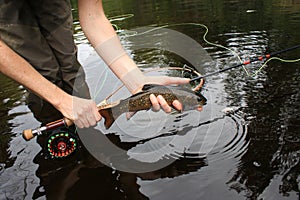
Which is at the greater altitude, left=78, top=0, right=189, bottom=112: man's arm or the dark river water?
left=78, top=0, right=189, bottom=112: man's arm

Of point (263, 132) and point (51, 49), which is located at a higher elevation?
point (51, 49)

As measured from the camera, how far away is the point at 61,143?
2.90 meters

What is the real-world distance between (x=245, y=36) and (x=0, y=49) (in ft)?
18.4

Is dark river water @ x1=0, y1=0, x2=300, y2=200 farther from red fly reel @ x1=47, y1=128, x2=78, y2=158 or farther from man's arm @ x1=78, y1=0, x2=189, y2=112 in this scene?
man's arm @ x1=78, y1=0, x2=189, y2=112

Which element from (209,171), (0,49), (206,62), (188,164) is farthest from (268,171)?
(206,62)

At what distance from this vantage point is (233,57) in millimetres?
5594

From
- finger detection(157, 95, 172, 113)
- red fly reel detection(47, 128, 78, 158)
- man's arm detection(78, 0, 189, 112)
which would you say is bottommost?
red fly reel detection(47, 128, 78, 158)

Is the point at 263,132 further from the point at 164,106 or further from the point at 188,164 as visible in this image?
A: the point at 164,106

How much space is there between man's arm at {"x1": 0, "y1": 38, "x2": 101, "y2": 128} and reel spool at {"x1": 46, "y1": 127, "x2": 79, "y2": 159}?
16.8 inches

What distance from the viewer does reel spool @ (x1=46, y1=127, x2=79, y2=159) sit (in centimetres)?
283

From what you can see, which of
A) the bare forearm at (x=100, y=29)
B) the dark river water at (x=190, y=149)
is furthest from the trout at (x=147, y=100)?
the dark river water at (x=190, y=149)

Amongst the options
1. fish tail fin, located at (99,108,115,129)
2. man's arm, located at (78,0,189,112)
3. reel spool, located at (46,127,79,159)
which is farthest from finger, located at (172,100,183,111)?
reel spool, located at (46,127,79,159)

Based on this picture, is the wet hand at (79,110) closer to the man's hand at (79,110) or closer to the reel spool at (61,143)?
the man's hand at (79,110)

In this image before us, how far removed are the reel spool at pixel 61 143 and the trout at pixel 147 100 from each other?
0.39 meters
